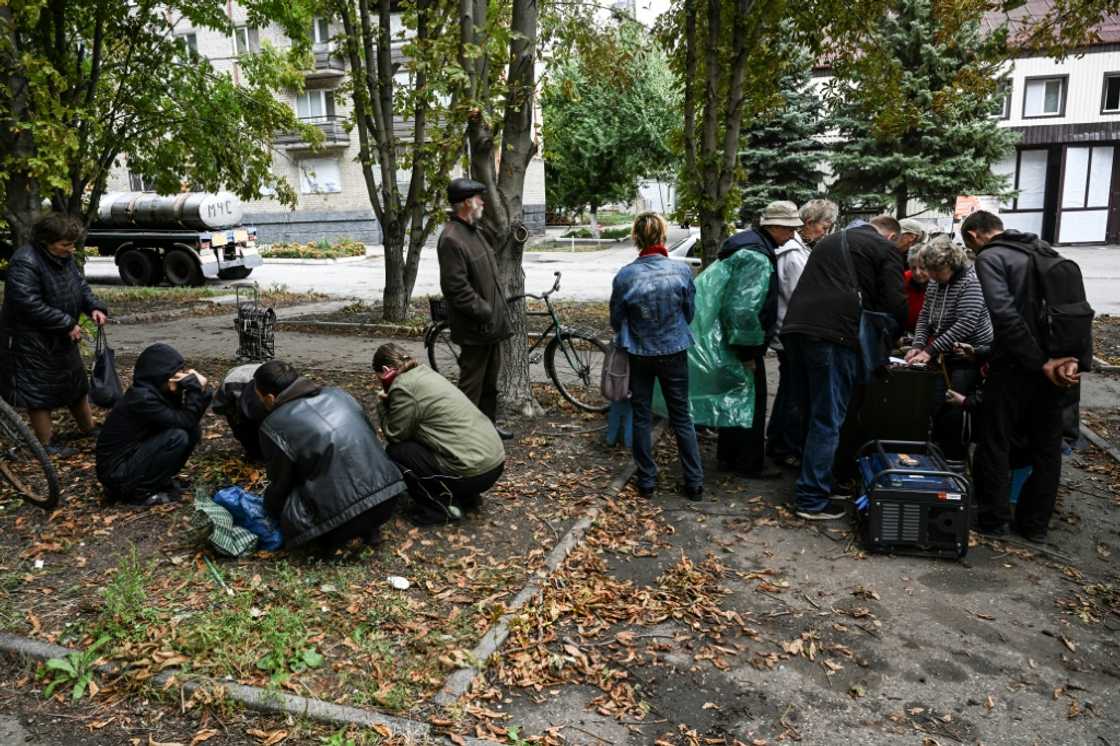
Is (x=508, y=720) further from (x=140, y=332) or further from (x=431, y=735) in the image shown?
(x=140, y=332)

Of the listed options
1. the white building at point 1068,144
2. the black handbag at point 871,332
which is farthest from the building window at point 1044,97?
the black handbag at point 871,332

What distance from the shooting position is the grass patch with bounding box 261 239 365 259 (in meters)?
30.5

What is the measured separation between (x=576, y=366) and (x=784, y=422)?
83.3 inches

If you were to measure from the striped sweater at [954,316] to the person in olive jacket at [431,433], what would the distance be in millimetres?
3119

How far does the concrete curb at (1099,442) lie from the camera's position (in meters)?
6.73

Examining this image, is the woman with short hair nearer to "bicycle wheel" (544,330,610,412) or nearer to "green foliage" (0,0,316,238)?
"bicycle wheel" (544,330,610,412)

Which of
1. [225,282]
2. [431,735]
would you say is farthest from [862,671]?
[225,282]

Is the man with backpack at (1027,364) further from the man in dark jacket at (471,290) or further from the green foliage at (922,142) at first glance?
the green foliage at (922,142)

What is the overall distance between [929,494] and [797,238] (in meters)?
2.24

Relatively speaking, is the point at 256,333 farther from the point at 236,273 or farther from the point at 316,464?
the point at 236,273

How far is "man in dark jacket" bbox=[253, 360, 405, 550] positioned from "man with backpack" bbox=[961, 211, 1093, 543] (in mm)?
3548

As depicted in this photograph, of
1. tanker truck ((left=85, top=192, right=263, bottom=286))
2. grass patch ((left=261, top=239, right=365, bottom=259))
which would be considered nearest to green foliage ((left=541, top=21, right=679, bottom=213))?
grass patch ((left=261, top=239, right=365, bottom=259))

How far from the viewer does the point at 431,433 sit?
5.04 m

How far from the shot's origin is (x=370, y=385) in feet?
29.7
